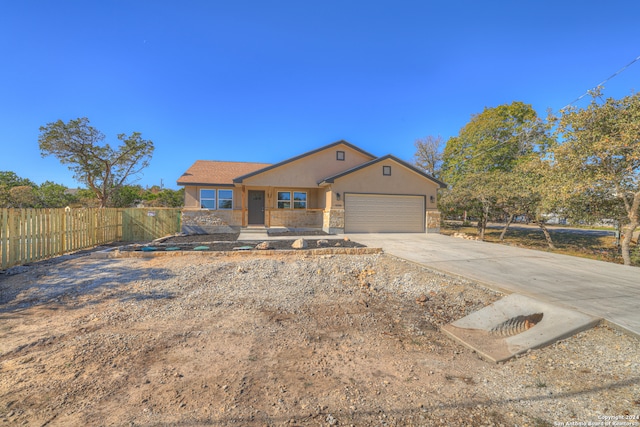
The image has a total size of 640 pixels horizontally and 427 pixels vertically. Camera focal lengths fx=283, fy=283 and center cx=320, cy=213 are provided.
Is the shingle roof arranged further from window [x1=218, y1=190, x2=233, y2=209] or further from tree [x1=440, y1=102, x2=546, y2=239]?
tree [x1=440, y1=102, x2=546, y2=239]

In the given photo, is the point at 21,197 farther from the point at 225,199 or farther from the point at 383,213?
the point at 383,213

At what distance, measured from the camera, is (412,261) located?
25.8 ft

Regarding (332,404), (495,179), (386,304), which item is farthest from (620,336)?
(495,179)

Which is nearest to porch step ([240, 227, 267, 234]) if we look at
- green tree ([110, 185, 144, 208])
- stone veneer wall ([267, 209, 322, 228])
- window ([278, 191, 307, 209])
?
stone veneer wall ([267, 209, 322, 228])

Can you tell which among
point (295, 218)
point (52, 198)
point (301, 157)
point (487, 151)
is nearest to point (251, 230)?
point (295, 218)

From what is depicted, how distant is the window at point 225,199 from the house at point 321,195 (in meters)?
0.06

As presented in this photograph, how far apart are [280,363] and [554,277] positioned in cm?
632

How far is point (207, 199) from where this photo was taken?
17.1m

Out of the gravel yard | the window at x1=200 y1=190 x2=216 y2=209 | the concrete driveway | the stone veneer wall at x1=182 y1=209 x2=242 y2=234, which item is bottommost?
the gravel yard

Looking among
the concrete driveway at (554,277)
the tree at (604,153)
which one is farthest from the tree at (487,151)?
the concrete driveway at (554,277)

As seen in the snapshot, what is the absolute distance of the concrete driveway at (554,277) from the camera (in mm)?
4432

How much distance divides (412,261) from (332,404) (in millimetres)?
5790

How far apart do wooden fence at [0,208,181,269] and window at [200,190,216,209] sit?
2194 mm

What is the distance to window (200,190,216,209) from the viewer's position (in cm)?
A: 1708
